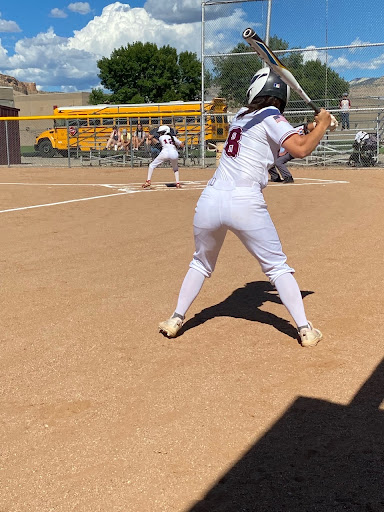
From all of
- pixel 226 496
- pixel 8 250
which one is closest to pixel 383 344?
pixel 226 496

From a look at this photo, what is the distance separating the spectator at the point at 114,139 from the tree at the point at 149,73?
121 feet

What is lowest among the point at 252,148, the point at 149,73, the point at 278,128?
the point at 252,148

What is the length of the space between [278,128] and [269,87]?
1.08 ft

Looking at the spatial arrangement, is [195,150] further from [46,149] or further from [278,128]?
[278,128]

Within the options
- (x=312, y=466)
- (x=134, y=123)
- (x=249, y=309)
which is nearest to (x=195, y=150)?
(x=134, y=123)

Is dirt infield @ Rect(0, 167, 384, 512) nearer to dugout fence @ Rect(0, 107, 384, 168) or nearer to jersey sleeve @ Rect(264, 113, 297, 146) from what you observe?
jersey sleeve @ Rect(264, 113, 297, 146)

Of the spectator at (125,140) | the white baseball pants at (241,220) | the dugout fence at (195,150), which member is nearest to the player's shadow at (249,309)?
the white baseball pants at (241,220)

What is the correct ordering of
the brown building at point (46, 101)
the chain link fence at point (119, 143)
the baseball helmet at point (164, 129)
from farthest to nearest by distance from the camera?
the brown building at point (46, 101) < the chain link fence at point (119, 143) < the baseball helmet at point (164, 129)

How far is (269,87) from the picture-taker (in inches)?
148

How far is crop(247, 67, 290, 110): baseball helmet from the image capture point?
376 centimetres

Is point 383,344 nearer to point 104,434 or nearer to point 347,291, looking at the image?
point 347,291

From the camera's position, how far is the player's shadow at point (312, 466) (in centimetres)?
231

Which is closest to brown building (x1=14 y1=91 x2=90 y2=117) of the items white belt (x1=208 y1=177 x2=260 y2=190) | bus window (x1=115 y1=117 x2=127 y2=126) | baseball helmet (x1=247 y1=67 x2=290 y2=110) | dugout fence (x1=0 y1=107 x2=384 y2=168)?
dugout fence (x1=0 y1=107 x2=384 y2=168)

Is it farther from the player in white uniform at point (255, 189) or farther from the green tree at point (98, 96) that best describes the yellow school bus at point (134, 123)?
the green tree at point (98, 96)
